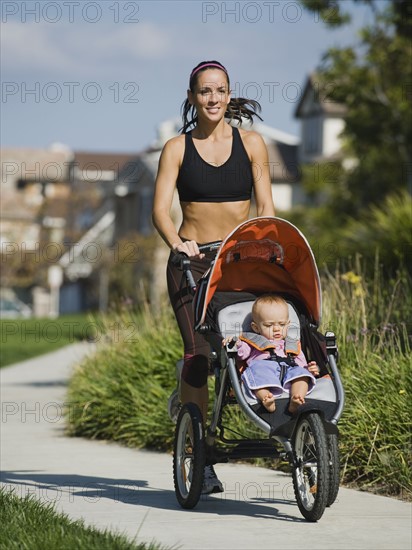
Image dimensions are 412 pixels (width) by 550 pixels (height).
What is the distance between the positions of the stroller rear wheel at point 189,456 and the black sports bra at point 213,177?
1.20 metres

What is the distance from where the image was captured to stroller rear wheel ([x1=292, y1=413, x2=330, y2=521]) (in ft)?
19.7

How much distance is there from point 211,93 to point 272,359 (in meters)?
1.57

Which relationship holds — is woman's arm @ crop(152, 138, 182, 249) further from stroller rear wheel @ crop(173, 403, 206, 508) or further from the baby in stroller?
stroller rear wheel @ crop(173, 403, 206, 508)

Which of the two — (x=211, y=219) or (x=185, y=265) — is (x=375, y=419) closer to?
(x=211, y=219)

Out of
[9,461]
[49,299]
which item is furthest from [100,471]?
[49,299]

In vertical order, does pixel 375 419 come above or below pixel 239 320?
below

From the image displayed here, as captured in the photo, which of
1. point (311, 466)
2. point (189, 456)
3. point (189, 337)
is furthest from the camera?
point (189, 337)

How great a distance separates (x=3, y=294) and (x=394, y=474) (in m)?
70.2

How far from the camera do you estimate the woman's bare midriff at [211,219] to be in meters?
7.13

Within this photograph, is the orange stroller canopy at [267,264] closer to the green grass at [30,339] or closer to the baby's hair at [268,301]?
the baby's hair at [268,301]

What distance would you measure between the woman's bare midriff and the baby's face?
0.63m

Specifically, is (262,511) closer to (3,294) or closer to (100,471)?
(100,471)

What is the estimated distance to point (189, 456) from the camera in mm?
6832

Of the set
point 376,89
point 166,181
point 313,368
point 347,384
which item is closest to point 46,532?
point 313,368
